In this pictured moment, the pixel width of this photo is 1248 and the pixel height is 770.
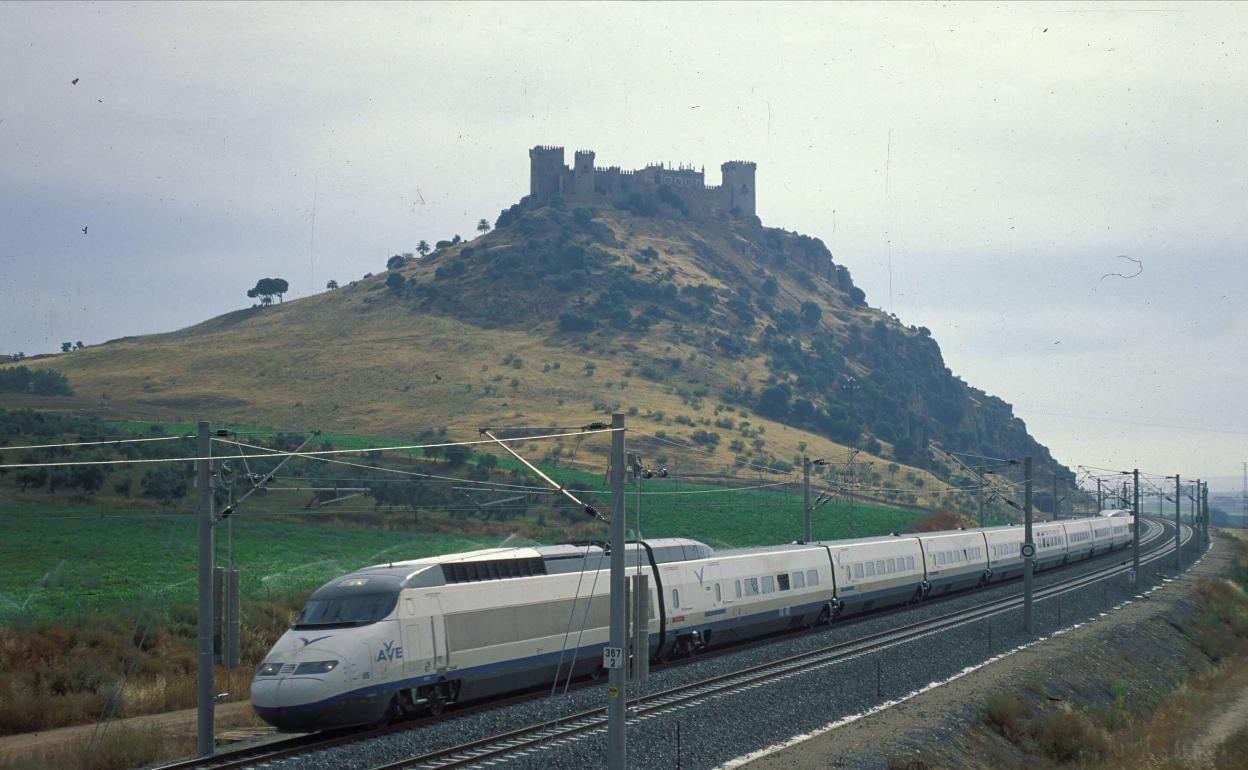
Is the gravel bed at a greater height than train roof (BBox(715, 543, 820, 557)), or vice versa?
train roof (BBox(715, 543, 820, 557))

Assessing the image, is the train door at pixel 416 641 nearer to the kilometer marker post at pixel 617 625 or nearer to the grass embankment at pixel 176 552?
the grass embankment at pixel 176 552

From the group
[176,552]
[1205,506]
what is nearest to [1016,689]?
[176,552]

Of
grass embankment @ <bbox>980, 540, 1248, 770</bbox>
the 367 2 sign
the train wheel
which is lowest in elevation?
grass embankment @ <bbox>980, 540, 1248, 770</bbox>

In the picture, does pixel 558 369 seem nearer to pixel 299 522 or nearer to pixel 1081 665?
pixel 299 522

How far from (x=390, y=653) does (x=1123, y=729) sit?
21.6 metres

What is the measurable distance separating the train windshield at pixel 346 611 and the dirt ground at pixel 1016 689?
784 cm

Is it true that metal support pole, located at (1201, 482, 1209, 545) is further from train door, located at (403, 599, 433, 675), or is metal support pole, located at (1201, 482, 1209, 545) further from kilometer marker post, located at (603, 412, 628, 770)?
kilometer marker post, located at (603, 412, 628, 770)

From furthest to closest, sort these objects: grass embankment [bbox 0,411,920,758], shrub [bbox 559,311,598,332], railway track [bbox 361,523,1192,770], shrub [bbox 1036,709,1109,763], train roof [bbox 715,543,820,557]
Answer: shrub [bbox 559,311,598,332]
train roof [bbox 715,543,820,557]
grass embankment [bbox 0,411,920,758]
shrub [bbox 1036,709,1109,763]
railway track [bbox 361,523,1192,770]

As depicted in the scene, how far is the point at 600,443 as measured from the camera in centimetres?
13138

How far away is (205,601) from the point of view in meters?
24.2

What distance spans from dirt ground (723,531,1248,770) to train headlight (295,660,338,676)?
8052 millimetres

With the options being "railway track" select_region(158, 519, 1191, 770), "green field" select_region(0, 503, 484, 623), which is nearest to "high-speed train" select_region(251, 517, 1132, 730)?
"railway track" select_region(158, 519, 1191, 770)

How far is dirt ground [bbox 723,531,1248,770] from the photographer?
25.0 m

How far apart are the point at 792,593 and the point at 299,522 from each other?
4272 centimetres
